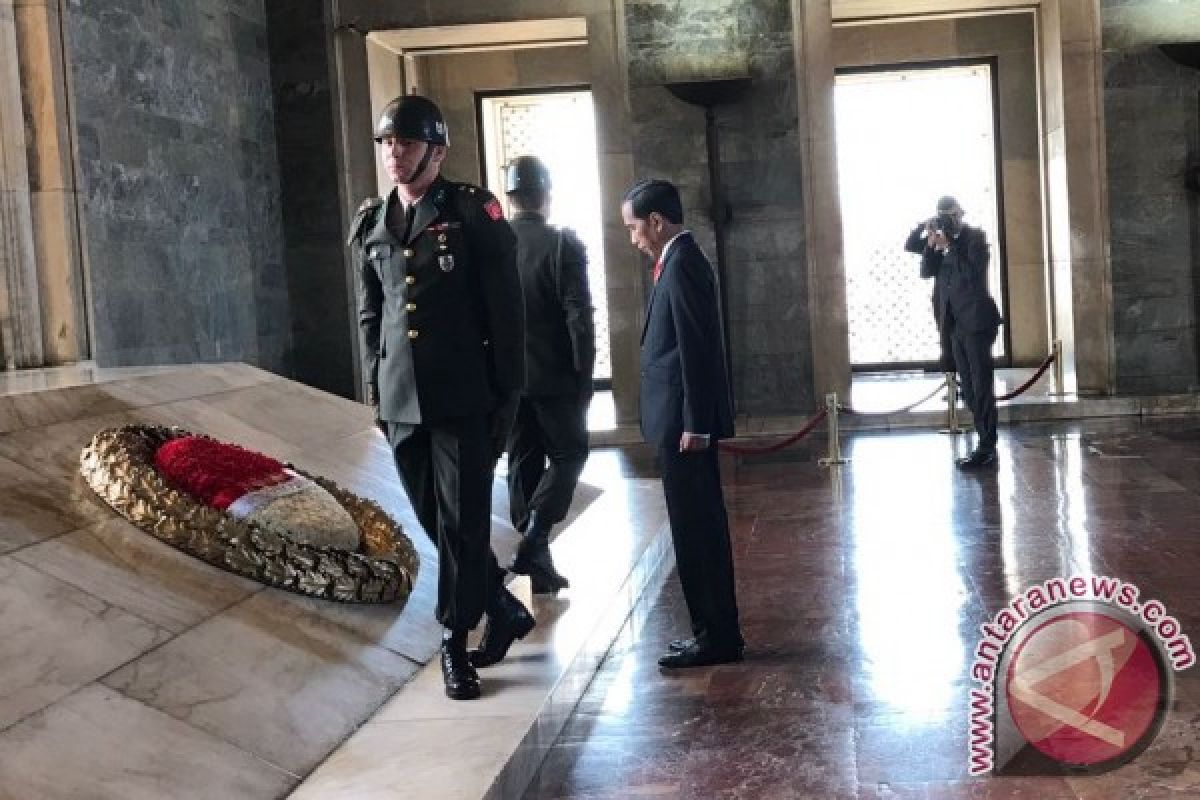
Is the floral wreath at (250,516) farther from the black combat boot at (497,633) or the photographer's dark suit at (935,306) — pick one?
the photographer's dark suit at (935,306)

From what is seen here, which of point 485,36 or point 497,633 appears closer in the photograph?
point 497,633

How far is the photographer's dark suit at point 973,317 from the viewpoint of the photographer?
970 centimetres

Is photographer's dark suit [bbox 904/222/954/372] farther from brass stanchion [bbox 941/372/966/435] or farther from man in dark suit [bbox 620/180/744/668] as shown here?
man in dark suit [bbox 620/180/744/668]

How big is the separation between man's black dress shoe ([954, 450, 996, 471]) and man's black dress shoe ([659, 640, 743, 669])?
16.2 feet

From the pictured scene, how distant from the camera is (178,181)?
11094mm

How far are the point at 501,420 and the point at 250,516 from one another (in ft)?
3.69

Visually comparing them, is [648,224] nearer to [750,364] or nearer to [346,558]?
[346,558]

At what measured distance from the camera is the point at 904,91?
16.5m

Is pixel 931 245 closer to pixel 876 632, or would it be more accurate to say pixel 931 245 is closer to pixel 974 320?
pixel 974 320

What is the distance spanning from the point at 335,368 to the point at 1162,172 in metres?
7.80

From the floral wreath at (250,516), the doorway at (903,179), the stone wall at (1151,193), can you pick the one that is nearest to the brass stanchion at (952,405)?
the stone wall at (1151,193)

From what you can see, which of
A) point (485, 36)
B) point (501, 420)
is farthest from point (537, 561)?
point (485, 36)

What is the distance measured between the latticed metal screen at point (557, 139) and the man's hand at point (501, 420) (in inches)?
483

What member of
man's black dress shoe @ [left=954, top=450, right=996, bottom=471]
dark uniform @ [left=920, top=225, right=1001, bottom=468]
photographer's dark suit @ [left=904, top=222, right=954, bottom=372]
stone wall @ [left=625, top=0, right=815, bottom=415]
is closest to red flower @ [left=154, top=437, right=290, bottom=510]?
man's black dress shoe @ [left=954, top=450, right=996, bottom=471]
